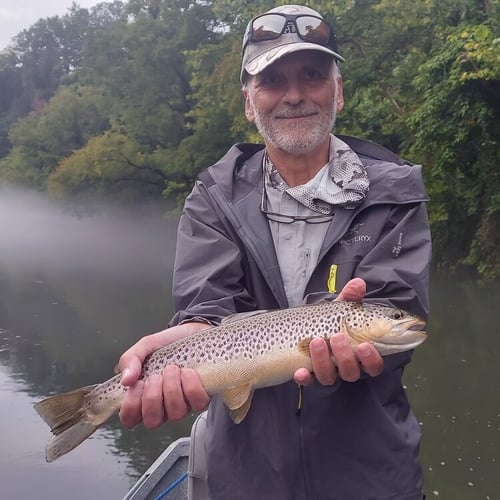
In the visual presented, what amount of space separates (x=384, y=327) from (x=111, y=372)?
27.8ft

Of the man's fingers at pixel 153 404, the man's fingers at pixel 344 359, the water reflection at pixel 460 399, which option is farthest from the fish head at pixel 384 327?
the water reflection at pixel 460 399

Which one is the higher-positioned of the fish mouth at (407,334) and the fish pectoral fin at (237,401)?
the fish mouth at (407,334)

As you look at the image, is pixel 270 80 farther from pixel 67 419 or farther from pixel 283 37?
pixel 67 419

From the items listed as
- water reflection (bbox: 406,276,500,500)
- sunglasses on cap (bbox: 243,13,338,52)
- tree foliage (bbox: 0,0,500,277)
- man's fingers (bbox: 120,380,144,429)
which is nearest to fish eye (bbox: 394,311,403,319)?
man's fingers (bbox: 120,380,144,429)

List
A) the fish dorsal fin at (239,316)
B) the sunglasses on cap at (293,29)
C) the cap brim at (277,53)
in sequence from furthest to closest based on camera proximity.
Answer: the sunglasses on cap at (293,29) → the cap brim at (277,53) → the fish dorsal fin at (239,316)

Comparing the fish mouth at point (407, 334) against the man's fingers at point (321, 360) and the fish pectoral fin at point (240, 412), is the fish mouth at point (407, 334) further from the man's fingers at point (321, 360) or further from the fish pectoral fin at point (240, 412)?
the fish pectoral fin at point (240, 412)

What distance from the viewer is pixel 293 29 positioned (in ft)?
9.72

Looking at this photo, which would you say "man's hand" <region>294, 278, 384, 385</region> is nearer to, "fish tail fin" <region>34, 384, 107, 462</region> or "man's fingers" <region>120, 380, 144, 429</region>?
"man's fingers" <region>120, 380, 144, 429</region>

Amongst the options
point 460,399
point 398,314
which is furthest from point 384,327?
point 460,399

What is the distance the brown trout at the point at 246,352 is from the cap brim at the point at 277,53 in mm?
984

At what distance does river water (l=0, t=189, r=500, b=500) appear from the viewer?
709 centimetres

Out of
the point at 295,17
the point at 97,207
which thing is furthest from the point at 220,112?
the point at 295,17

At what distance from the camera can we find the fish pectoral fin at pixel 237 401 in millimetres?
2498

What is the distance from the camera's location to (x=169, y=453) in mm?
4738
